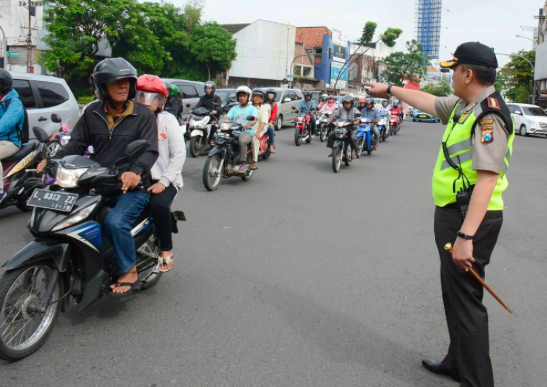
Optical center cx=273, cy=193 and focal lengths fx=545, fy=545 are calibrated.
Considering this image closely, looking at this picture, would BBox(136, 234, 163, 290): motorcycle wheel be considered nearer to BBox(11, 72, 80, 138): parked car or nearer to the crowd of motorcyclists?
the crowd of motorcyclists

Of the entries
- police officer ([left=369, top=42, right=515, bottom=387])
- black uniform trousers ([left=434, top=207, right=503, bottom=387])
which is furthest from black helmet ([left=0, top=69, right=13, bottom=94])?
black uniform trousers ([left=434, top=207, right=503, bottom=387])

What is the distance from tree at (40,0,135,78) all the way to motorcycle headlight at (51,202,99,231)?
3604cm

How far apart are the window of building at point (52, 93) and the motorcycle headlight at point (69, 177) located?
6.50 m

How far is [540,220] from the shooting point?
7.82m

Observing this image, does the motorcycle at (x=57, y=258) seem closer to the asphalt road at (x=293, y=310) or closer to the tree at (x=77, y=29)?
the asphalt road at (x=293, y=310)

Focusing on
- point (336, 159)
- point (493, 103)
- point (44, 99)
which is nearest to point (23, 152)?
point (44, 99)

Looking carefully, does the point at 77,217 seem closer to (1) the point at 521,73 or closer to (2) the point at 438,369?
(2) the point at 438,369

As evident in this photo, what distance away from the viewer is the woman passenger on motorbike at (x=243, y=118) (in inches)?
381

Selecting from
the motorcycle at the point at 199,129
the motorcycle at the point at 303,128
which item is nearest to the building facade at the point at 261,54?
the motorcycle at the point at 303,128

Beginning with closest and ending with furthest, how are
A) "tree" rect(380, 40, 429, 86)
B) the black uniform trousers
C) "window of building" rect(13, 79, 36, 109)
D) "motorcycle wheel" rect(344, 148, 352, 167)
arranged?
the black uniform trousers
"window of building" rect(13, 79, 36, 109)
"motorcycle wheel" rect(344, 148, 352, 167)
"tree" rect(380, 40, 429, 86)

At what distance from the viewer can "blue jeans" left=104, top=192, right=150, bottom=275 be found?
138 inches

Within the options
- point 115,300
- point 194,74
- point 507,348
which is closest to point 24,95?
point 115,300

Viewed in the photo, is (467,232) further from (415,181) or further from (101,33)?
(101,33)

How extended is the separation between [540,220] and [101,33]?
36.2 meters
